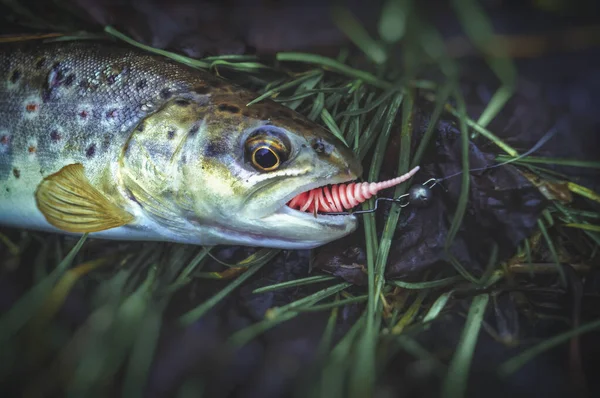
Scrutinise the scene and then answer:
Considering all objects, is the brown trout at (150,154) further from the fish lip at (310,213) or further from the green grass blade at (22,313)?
the green grass blade at (22,313)

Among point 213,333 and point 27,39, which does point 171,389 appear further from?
point 27,39

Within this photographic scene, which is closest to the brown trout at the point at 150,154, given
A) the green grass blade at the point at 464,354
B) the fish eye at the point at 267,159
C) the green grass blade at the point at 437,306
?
the fish eye at the point at 267,159

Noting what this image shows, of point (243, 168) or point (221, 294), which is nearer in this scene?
point (243, 168)

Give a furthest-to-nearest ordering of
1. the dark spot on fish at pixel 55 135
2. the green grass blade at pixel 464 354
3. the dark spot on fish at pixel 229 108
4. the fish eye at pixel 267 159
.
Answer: the dark spot on fish at pixel 55 135 < the dark spot on fish at pixel 229 108 < the fish eye at pixel 267 159 < the green grass blade at pixel 464 354

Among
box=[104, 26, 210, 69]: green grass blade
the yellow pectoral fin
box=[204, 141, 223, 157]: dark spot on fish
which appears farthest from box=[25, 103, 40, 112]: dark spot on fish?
box=[204, 141, 223, 157]: dark spot on fish

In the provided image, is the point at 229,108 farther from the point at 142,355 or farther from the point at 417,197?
the point at 142,355

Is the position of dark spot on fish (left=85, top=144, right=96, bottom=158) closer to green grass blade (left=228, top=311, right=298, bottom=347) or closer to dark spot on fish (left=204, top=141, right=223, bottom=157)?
dark spot on fish (left=204, top=141, right=223, bottom=157)

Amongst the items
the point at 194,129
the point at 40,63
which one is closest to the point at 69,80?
the point at 40,63
